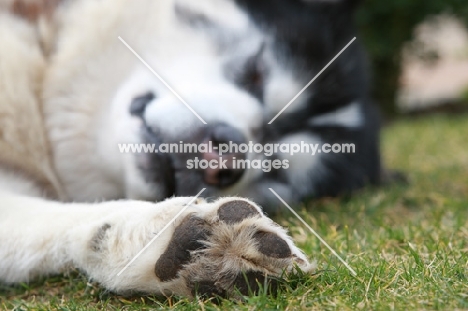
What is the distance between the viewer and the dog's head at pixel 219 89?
213 cm

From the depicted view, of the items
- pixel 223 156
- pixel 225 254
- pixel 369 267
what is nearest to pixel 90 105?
pixel 223 156

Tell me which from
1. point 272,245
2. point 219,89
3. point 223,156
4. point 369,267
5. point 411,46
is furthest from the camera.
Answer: point 411,46

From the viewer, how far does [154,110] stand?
86.5 inches

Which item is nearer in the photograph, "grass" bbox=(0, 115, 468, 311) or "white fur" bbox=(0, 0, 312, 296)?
"grass" bbox=(0, 115, 468, 311)

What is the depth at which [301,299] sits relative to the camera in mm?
1422

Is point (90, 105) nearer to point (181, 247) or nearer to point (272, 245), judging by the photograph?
point (181, 247)

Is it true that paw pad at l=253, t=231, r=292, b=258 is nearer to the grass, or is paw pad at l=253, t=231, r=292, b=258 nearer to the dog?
the grass

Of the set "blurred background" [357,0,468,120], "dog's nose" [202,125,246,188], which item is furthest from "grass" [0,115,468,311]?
"blurred background" [357,0,468,120]

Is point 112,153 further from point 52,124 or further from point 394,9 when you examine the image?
point 394,9

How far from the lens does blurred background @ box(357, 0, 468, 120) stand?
7.24 meters

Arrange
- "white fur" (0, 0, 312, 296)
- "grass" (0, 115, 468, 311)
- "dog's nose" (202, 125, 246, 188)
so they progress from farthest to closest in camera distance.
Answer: "dog's nose" (202, 125, 246, 188) < "white fur" (0, 0, 312, 296) < "grass" (0, 115, 468, 311)

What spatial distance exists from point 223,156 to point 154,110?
34 cm

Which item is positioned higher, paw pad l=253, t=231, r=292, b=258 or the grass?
paw pad l=253, t=231, r=292, b=258

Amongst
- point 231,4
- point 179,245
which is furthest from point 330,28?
point 179,245
